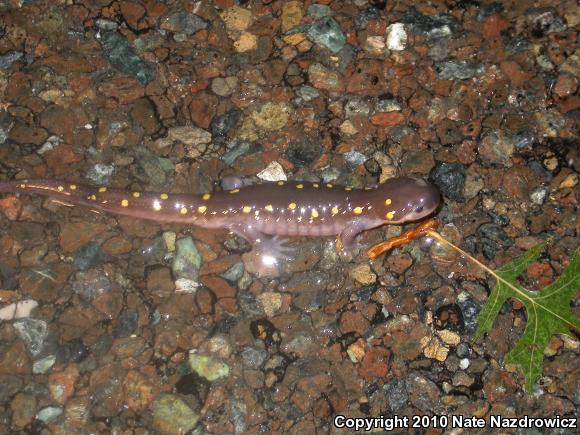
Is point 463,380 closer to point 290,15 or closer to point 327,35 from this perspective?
point 327,35

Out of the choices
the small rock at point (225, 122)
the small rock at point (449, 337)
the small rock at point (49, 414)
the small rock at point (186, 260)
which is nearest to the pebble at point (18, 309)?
the small rock at point (49, 414)

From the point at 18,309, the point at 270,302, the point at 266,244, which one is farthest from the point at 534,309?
the point at 18,309

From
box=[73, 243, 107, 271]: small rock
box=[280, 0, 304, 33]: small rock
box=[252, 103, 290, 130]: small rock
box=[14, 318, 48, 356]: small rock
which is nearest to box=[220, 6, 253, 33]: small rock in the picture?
box=[280, 0, 304, 33]: small rock

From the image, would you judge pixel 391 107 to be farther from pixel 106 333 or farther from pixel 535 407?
pixel 106 333

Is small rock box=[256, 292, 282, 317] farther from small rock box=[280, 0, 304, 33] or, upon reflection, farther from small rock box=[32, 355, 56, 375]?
small rock box=[280, 0, 304, 33]

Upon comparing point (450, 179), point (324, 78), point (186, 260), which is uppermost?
point (324, 78)

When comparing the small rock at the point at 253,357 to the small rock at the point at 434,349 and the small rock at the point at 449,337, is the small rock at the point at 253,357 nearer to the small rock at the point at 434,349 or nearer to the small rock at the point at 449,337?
the small rock at the point at 434,349
